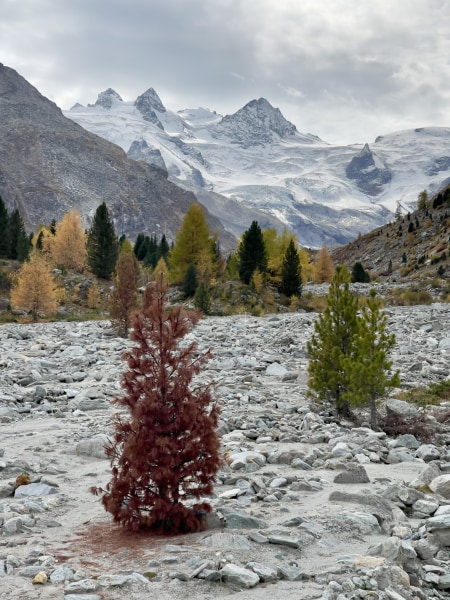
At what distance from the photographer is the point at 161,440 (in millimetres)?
7199

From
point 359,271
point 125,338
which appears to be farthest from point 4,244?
point 125,338

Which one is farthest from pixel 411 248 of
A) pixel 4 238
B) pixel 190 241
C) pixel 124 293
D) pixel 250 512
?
pixel 250 512

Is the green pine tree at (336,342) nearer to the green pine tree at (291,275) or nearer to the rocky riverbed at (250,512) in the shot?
the rocky riverbed at (250,512)

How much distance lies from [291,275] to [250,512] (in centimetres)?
4701

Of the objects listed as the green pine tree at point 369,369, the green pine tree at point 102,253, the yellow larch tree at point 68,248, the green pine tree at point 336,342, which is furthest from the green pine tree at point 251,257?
the green pine tree at point 369,369

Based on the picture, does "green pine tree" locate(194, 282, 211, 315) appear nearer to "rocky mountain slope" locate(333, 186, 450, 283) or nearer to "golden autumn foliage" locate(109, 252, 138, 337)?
"golden autumn foliage" locate(109, 252, 138, 337)

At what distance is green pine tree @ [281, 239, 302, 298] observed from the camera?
53.9 metres

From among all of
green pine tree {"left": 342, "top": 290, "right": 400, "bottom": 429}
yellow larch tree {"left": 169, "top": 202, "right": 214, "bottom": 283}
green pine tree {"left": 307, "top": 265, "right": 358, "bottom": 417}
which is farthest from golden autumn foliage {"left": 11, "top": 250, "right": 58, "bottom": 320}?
green pine tree {"left": 342, "top": 290, "right": 400, "bottom": 429}

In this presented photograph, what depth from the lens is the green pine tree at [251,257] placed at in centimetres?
5309

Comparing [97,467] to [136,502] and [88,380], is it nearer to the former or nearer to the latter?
[136,502]

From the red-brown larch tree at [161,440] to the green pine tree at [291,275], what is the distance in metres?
46.6

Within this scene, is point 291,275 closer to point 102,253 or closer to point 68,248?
point 102,253

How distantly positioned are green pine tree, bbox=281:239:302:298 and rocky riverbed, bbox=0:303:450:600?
3695 cm

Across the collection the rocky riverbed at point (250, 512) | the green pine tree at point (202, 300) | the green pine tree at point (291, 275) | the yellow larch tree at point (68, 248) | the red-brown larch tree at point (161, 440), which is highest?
the yellow larch tree at point (68, 248)
